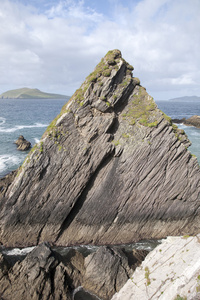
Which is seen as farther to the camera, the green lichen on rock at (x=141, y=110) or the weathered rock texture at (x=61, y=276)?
the green lichen on rock at (x=141, y=110)

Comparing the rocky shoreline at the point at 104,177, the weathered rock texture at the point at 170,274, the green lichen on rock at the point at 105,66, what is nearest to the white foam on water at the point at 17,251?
the rocky shoreline at the point at 104,177

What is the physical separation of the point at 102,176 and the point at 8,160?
29.3 m

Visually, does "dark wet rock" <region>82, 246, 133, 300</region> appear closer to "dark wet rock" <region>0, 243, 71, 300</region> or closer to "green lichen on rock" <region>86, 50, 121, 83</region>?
"dark wet rock" <region>0, 243, 71, 300</region>

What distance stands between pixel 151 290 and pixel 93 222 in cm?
1144

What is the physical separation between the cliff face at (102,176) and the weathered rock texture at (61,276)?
4874 millimetres

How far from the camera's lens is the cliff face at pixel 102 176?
74.4 feet

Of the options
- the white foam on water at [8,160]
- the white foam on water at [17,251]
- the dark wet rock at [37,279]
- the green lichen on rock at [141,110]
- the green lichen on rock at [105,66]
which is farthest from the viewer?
the white foam on water at [8,160]

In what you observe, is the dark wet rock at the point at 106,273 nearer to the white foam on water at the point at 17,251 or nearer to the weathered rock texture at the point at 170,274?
the weathered rock texture at the point at 170,274

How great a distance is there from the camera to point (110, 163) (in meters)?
23.4

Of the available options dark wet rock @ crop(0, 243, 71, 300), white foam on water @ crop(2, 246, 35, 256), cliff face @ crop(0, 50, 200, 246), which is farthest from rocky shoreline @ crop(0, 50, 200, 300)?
dark wet rock @ crop(0, 243, 71, 300)

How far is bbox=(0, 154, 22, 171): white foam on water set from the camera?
41784 millimetres

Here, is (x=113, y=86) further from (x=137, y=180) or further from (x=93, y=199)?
(x=93, y=199)

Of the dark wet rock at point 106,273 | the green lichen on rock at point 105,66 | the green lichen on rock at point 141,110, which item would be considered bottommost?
the dark wet rock at point 106,273

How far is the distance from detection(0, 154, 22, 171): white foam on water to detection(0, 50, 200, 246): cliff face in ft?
67.6
